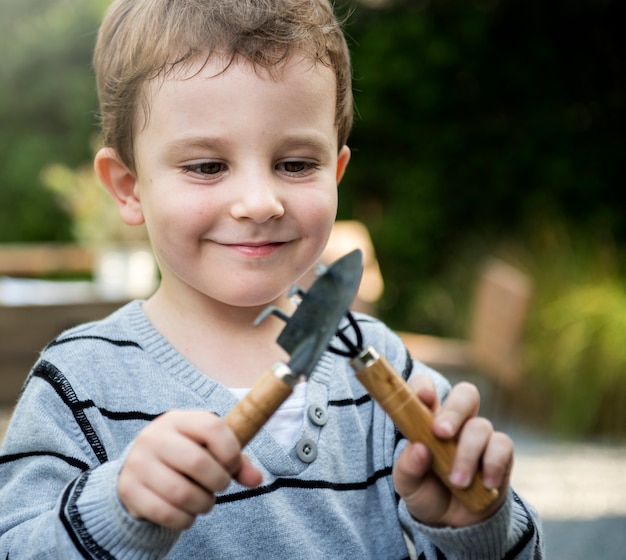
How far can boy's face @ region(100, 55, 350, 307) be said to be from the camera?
143 cm

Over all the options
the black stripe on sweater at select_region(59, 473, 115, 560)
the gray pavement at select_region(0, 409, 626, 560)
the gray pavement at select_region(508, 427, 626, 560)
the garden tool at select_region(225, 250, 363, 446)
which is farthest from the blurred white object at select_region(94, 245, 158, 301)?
the garden tool at select_region(225, 250, 363, 446)

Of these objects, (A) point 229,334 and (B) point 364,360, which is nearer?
(B) point 364,360

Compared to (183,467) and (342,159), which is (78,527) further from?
(342,159)

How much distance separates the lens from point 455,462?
119 centimetres

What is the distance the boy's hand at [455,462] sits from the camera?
1189 mm

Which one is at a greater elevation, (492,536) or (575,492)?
(492,536)

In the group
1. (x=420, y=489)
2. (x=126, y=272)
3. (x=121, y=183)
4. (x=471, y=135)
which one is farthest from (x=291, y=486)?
(x=471, y=135)

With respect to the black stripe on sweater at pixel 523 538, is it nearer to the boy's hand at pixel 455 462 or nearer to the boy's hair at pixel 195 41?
the boy's hand at pixel 455 462

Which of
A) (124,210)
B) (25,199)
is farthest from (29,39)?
(124,210)

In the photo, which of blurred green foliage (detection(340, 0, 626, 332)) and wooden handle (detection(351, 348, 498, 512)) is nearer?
wooden handle (detection(351, 348, 498, 512))

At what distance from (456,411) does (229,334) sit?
0.56 metres

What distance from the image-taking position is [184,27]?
58.6 inches

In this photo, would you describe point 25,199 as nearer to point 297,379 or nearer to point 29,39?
point 29,39

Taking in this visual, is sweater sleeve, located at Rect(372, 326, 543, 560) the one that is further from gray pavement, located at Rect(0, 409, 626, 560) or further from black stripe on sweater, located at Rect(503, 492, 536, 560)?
gray pavement, located at Rect(0, 409, 626, 560)
